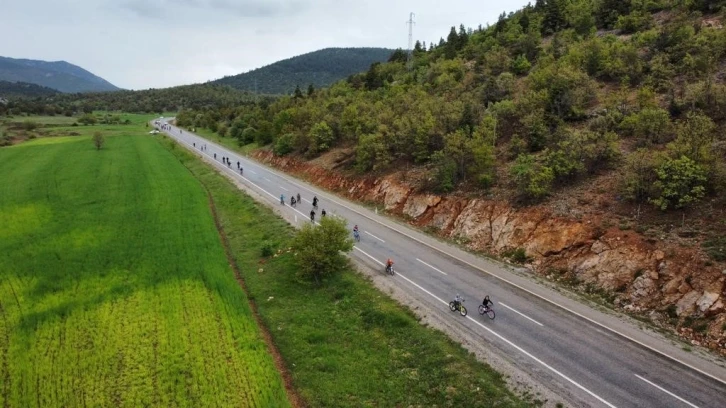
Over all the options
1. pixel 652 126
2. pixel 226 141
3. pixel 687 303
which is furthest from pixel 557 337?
pixel 226 141

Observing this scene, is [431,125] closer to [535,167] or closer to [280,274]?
[535,167]

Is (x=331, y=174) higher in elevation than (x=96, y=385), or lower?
higher

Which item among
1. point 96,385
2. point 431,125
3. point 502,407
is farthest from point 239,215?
point 502,407

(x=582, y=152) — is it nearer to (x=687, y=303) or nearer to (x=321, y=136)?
(x=687, y=303)

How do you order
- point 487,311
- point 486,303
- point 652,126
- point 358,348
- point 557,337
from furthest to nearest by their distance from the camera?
point 652,126 → point 487,311 → point 486,303 → point 358,348 → point 557,337

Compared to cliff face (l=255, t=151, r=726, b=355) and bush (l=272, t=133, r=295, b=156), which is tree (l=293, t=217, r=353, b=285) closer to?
cliff face (l=255, t=151, r=726, b=355)

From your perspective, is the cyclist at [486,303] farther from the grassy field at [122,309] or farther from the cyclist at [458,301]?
the grassy field at [122,309]

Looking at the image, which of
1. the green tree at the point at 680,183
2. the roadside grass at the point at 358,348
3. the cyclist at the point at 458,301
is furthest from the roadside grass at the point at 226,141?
the green tree at the point at 680,183
